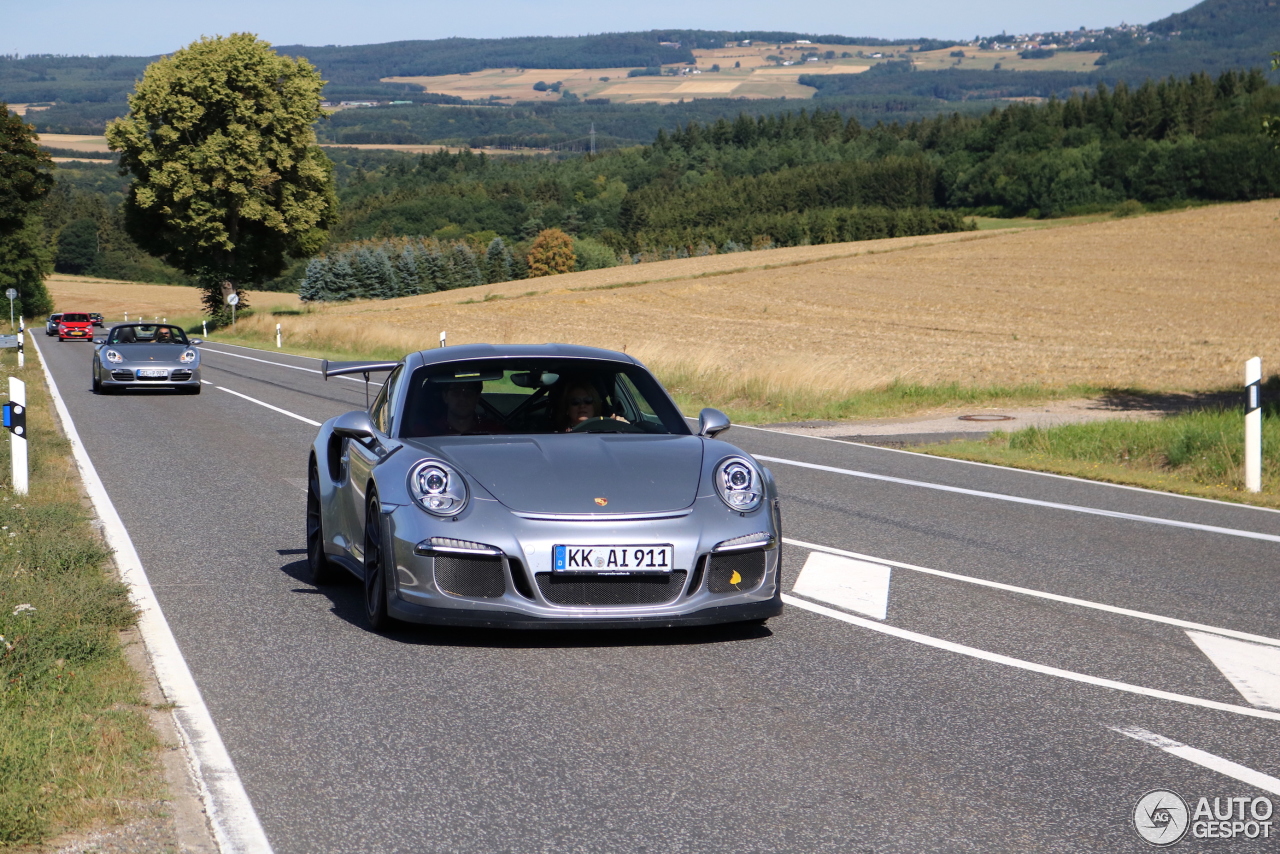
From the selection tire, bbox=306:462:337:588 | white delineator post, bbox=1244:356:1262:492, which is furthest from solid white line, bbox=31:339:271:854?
white delineator post, bbox=1244:356:1262:492

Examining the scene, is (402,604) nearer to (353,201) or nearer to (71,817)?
(71,817)

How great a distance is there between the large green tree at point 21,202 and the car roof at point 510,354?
88.6 metres

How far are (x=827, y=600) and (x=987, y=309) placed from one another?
4734 centimetres

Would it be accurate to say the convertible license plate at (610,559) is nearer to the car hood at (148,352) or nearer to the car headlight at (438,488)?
the car headlight at (438,488)

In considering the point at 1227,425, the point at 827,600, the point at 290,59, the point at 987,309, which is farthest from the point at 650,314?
the point at 827,600

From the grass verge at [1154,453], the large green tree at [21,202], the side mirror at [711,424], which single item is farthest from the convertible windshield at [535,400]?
the large green tree at [21,202]

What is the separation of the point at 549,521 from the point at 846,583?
2.64 m

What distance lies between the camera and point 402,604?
631cm

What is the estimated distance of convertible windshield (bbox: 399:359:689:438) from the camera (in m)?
7.27

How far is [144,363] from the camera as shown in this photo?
2561 centimetres

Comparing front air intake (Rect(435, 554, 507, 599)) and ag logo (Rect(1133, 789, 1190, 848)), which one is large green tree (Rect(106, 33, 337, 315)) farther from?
ag logo (Rect(1133, 789, 1190, 848))

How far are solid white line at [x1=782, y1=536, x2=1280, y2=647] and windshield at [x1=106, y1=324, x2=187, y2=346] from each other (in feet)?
64.3

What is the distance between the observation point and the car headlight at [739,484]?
254 inches

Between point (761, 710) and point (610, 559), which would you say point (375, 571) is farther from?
point (761, 710)
